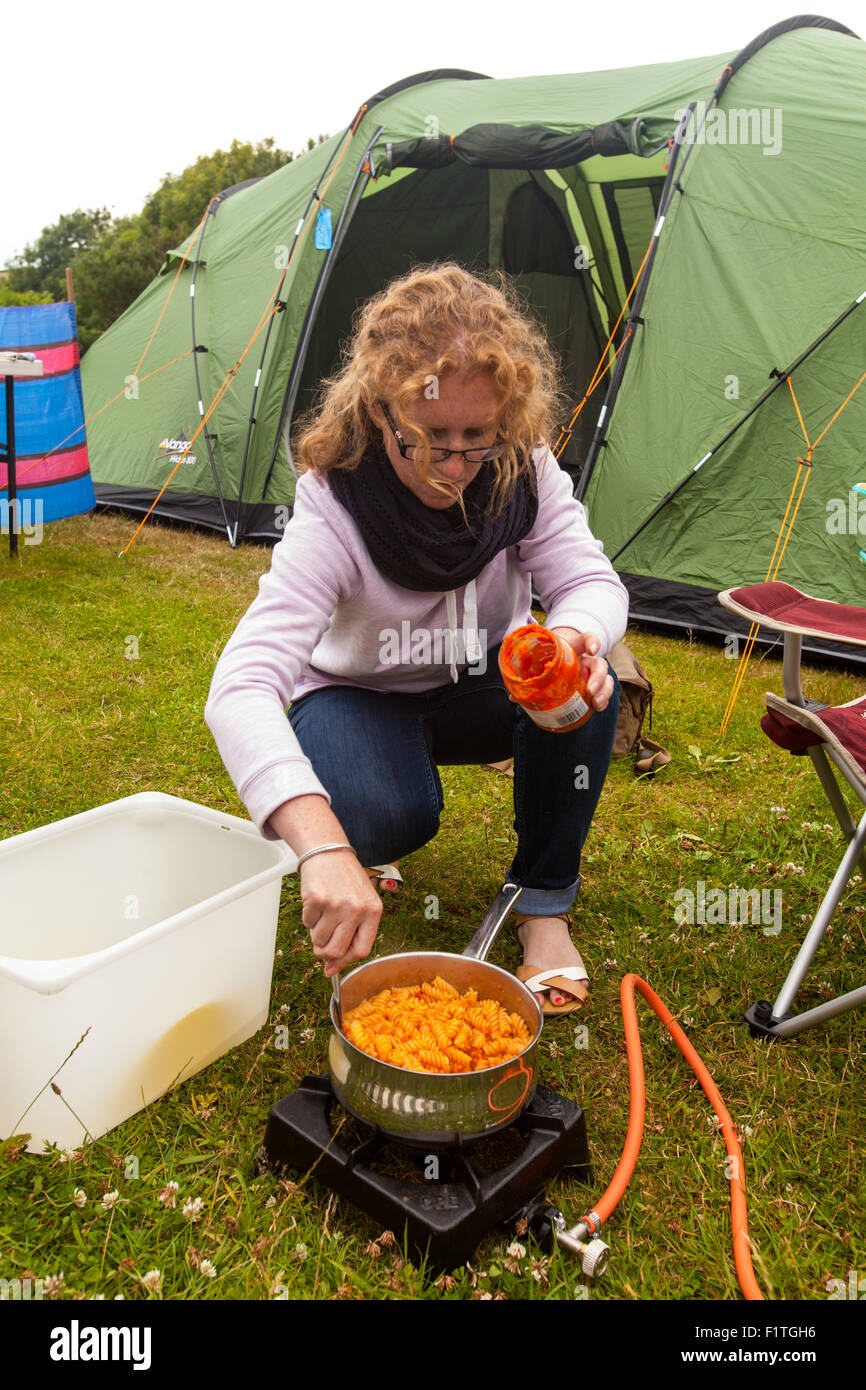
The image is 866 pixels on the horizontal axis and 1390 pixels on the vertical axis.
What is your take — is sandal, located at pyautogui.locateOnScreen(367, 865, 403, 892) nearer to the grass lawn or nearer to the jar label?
the grass lawn

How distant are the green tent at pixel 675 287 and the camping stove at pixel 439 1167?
110 inches

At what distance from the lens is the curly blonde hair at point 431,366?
58.7 inches

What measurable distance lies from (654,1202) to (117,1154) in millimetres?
735

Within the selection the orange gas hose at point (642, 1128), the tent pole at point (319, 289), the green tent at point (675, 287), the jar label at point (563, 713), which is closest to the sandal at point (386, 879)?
the orange gas hose at point (642, 1128)

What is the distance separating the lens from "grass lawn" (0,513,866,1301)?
48.6 inches

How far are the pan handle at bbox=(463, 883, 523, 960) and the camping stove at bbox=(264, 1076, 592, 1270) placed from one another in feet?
0.89

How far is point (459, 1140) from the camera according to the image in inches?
48.7

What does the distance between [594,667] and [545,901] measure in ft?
1.68

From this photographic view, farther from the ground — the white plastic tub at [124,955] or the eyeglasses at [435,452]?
the eyeglasses at [435,452]

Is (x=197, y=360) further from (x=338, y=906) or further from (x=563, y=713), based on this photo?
(x=338, y=906)

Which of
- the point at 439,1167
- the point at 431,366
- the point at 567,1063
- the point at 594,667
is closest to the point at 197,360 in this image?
the point at 431,366

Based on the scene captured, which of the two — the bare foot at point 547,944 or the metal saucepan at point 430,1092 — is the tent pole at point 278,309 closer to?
the bare foot at point 547,944
